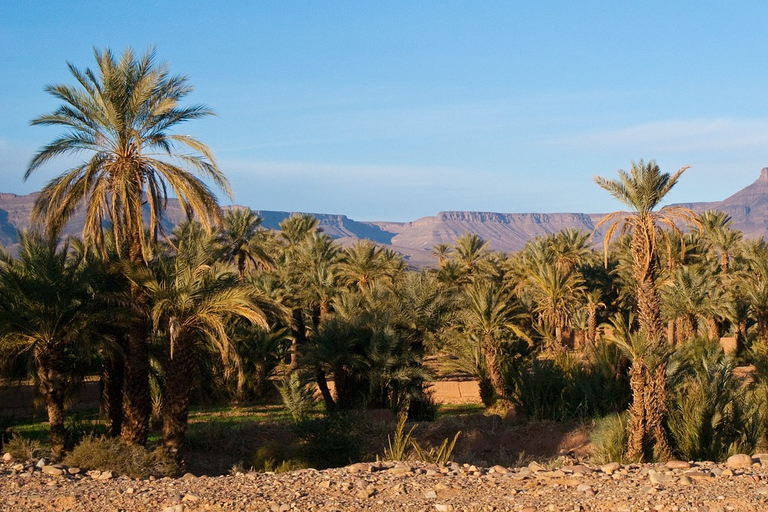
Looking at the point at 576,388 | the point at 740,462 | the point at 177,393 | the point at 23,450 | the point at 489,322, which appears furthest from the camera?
the point at 489,322

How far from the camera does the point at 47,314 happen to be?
504 inches

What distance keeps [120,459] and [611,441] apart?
8477 mm

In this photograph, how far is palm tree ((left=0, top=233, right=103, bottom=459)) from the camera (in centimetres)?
1269

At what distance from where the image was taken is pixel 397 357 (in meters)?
19.6

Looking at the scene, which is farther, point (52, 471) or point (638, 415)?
point (638, 415)

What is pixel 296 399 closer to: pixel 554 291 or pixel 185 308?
pixel 185 308

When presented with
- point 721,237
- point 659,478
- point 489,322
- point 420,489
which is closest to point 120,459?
point 420,489

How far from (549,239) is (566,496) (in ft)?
125

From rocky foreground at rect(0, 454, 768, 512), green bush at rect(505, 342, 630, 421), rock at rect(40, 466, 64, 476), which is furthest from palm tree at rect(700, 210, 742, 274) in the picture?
rock at rect(40, 466, 64, 476)

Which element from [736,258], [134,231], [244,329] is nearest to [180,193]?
[134,231]

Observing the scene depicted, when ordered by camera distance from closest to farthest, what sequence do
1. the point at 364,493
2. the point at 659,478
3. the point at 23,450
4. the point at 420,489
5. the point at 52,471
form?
1. the point at 364,493
2. the point at 659,478
3. the point at 420,489
4. the point at 52,471
5. the point at 23,450

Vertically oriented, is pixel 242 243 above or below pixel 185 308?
above

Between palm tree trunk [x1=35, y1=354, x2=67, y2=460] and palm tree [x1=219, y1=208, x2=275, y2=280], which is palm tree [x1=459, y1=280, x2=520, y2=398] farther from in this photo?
palm tree [x1=219, y1=208, x2=275, y2=280]

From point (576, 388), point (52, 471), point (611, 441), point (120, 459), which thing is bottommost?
point (611, 441)
